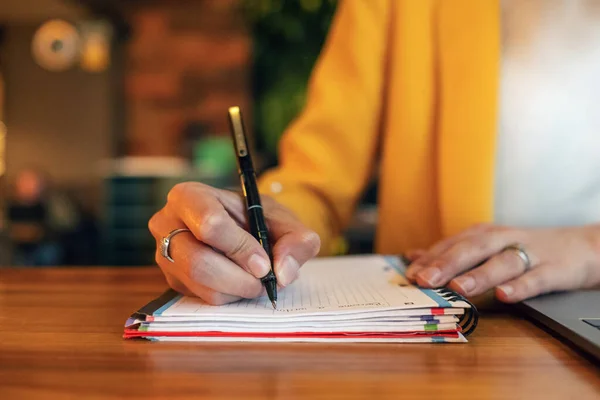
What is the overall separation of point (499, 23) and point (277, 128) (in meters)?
2.29

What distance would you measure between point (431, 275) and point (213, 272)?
211mm

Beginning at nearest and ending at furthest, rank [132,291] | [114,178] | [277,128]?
[132,291] < [277,128] < [114,178]

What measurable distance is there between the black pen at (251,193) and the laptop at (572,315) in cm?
23

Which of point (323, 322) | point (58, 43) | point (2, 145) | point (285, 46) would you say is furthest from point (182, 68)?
point (323, 322)

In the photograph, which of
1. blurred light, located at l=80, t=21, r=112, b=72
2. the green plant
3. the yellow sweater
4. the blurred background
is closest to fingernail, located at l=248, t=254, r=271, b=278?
the yellow sweater

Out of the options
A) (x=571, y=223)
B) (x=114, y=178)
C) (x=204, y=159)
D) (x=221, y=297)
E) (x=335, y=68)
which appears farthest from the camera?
(x=204, y=159)

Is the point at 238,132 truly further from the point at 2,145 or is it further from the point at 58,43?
the point at 2,145

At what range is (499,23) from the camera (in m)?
0.90

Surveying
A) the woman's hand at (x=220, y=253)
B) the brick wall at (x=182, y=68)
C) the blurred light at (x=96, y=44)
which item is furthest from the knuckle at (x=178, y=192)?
the blurred light at (x=96, y=44)

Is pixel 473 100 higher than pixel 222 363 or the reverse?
higher

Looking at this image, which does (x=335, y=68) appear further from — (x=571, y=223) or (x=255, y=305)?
(x=255, y=305)

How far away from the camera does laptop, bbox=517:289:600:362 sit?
40 cm

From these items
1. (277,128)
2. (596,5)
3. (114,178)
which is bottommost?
(114,178)

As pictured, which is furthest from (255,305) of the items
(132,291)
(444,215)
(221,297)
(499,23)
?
(499,23)
